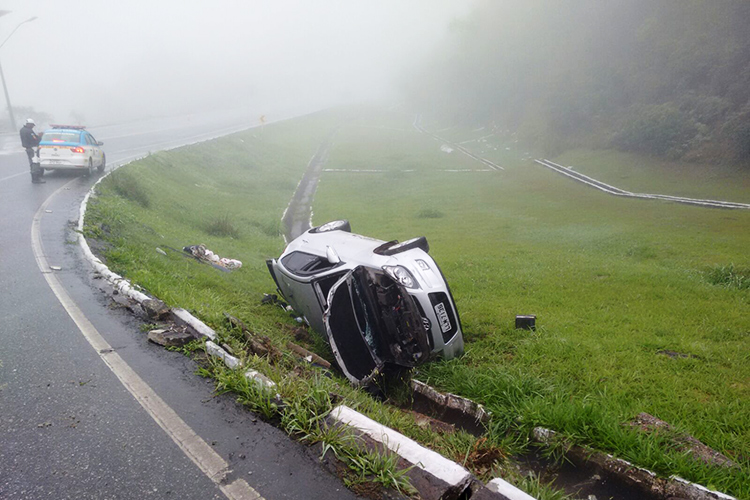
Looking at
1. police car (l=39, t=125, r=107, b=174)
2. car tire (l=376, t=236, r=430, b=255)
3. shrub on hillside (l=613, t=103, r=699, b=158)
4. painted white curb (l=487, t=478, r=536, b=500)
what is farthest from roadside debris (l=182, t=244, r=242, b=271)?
shrub on hillside (l=613, t=103, r=699, b=158)

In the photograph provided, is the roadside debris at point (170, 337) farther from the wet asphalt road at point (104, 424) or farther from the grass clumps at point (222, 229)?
the grass clumps at point (222, 229)

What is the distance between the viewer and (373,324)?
282 inches

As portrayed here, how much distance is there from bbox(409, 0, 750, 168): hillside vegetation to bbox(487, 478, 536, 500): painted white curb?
25.5 meters

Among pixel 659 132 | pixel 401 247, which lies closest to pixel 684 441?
pixel 401 247

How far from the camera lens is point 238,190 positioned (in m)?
26.5

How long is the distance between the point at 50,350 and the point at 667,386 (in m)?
7.20

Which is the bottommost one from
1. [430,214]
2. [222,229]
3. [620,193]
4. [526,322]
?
A: [430,214]

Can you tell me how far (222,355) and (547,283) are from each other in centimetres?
740

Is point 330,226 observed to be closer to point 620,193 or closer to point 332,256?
point 332,256

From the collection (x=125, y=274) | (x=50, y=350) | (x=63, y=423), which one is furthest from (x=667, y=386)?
(x=125, y=274)

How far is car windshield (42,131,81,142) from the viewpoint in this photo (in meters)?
18.1

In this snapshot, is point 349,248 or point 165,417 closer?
point 165,417

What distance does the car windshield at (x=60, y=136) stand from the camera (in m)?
18.1

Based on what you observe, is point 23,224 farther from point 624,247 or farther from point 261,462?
point 624,247
